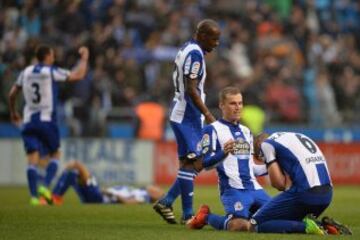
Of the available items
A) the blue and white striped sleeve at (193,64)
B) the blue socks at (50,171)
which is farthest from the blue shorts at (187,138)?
the blue socks at (50,171)

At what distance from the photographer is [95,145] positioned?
22.9 meters

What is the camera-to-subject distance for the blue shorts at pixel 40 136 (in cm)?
1644

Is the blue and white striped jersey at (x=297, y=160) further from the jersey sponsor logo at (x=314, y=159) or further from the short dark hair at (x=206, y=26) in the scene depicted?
the short dark hair at (x=206, y=26)

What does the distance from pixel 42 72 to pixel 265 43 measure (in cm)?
1131

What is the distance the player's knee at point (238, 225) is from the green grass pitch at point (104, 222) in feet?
0.61

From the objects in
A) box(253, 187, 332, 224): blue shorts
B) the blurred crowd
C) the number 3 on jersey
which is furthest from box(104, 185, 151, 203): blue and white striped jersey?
the blurred crowd

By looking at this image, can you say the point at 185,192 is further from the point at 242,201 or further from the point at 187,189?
the point at 242,201

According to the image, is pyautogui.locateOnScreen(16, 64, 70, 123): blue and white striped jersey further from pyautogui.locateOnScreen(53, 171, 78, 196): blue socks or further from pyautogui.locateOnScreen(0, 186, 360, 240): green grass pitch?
pyautogui.locateOnScreen(0, 186, 360, 240): green grass pitch

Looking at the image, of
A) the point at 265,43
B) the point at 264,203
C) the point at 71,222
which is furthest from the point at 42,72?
the point at 265,43

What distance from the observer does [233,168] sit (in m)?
11.3

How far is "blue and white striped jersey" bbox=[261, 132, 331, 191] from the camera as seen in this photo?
407 inches

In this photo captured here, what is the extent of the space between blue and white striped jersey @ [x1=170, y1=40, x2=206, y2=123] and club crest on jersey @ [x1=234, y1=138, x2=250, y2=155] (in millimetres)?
1261

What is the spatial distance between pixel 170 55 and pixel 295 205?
14833mm

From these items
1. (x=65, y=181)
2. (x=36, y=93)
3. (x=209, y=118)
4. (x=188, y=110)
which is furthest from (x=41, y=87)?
(x=209, y=118)
